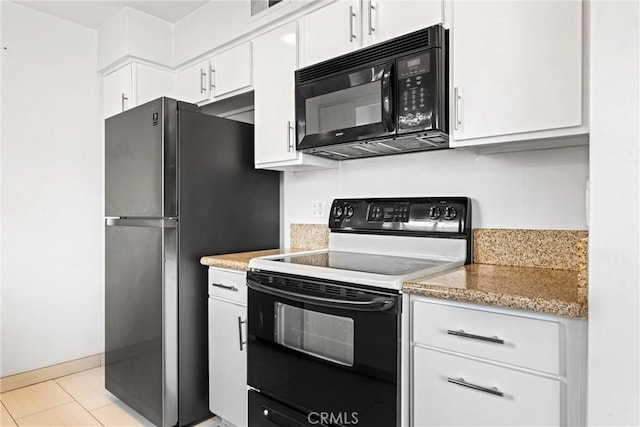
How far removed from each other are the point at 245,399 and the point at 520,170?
5.20ft

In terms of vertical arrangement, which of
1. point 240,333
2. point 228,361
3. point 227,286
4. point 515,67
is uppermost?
point 515,67

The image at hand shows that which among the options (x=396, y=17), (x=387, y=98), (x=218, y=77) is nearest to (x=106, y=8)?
(x=218, y=77)

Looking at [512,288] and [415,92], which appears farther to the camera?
[415,92]

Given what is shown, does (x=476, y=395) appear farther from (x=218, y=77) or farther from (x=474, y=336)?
(x=218, y=77)

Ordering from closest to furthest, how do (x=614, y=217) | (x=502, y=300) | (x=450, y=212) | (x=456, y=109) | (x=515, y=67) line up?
1. (x=614, y=217)
2. (x=502, y=300)
3. (x=515, y=67)
4. (x=456, y=109)
5. (x=450, y=212)

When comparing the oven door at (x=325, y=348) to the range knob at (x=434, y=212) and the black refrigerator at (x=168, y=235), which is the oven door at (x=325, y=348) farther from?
the range knob at (x=434, y=212)

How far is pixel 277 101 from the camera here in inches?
85.7

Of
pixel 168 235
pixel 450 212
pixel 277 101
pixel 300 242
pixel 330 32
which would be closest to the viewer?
pixel 450 212

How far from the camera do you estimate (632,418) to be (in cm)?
101

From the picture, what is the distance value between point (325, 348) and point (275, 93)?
51.5 inches

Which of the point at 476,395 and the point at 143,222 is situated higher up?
the point at 143,222

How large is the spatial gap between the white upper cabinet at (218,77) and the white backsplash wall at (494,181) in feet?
2.54

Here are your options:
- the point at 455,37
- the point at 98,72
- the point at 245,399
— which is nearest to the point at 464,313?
the point at 455,37

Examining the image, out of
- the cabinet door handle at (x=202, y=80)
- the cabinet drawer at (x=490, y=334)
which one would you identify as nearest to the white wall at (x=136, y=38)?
the cabinet door handle at (x=202, y=80)
